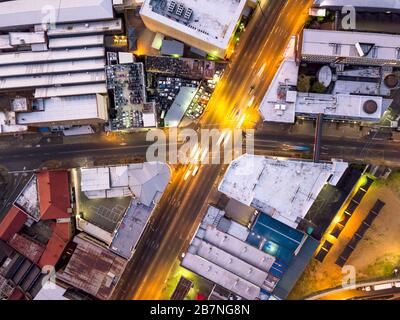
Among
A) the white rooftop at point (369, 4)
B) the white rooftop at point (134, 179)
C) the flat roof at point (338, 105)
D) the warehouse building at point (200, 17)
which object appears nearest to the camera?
the warehouse building at point (200, 17)

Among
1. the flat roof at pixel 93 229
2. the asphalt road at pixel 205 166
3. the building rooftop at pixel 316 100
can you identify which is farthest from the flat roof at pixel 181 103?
the flat roof at pixel 93 229

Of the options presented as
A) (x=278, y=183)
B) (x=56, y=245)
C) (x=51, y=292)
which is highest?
(x=278, y=183)

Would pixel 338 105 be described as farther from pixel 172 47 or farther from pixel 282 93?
pixel 172 47

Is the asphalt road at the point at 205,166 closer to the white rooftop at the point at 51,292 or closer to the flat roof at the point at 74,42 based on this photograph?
the white rooftop at the point at 51,292

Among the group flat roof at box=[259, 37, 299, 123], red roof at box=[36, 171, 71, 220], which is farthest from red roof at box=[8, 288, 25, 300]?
flat roof at box=[259, 37, 299, 123]

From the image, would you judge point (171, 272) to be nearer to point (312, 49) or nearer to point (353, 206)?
point (353, 206)

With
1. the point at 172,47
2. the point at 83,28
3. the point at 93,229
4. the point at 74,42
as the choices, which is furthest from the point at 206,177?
the point at 83,28

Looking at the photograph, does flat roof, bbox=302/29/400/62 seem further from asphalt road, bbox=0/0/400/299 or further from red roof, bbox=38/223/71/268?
red roof, bbox=38/223/71/268
